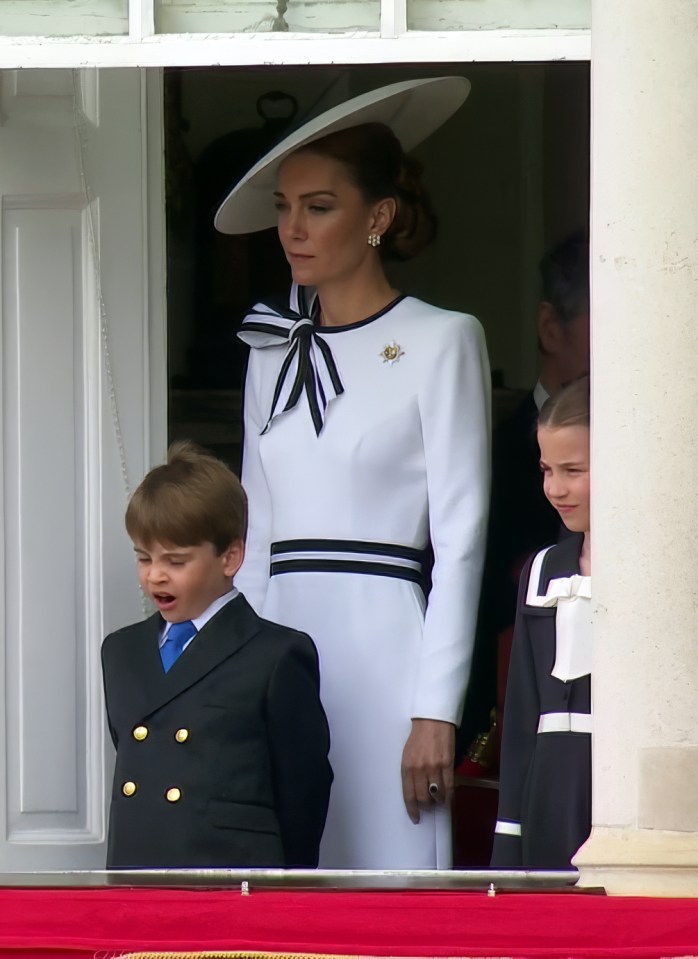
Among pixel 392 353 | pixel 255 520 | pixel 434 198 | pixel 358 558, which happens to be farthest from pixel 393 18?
pixel 434 198

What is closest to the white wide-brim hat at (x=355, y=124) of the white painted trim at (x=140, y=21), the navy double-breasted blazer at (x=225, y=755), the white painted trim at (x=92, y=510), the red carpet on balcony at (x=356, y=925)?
the white painted trim at (x=92, y=510)

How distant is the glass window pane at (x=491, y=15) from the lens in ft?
12.7

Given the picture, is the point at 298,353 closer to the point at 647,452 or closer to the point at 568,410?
the point at 568,410

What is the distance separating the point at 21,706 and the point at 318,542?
911 mm

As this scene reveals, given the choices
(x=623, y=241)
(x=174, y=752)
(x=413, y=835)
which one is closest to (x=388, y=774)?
(x=413, y=835)

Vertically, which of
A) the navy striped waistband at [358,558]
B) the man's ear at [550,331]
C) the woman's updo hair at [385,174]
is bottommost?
the navy striped waistband at [358,558]

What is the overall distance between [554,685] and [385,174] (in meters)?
1.30

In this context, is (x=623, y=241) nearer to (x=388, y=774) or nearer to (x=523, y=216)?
(x=388, y=774)

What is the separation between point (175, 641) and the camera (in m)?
4.34

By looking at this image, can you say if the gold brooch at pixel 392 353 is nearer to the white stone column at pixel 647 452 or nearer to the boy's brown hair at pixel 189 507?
the boy's brown hair at pixel 189 507

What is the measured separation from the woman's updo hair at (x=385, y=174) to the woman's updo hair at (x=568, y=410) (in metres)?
0.72

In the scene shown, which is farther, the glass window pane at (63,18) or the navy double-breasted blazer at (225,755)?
the navy double-breasted blazer at (225,755)

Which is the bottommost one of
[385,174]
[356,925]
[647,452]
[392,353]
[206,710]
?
[356,925]

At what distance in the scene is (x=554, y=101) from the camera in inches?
239
